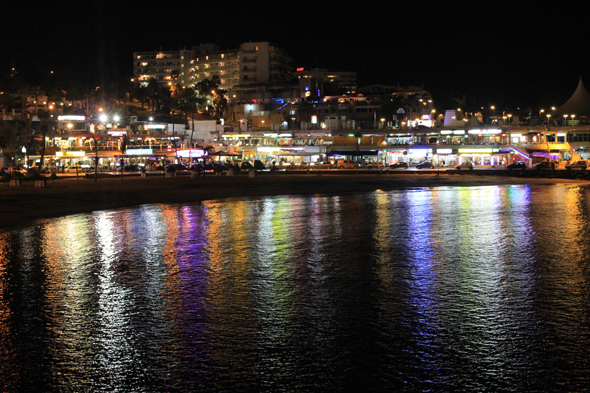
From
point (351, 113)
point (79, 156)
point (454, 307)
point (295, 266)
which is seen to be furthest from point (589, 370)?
point (351, 113)

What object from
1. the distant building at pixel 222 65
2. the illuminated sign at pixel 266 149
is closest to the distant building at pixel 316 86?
the distant building at pixel 222 65

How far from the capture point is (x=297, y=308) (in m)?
9.14

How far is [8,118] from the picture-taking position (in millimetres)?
80125

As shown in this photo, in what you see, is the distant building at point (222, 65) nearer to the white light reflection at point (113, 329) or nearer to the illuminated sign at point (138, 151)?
the illuminated sign at point (138, 151)


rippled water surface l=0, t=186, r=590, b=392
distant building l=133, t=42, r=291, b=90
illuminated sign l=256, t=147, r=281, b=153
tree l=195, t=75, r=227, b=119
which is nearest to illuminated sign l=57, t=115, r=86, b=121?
tree l=195, t=75, r=227, b=119

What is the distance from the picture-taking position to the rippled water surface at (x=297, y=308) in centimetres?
641

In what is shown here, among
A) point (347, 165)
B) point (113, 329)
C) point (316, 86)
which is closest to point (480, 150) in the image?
point (347, 165)

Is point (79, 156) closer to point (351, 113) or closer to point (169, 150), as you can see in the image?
point (169, 150)

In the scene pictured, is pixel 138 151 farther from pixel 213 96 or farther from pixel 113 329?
pixel 113 329

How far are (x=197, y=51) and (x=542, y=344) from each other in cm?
16621

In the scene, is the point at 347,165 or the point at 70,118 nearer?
the point at 347,165

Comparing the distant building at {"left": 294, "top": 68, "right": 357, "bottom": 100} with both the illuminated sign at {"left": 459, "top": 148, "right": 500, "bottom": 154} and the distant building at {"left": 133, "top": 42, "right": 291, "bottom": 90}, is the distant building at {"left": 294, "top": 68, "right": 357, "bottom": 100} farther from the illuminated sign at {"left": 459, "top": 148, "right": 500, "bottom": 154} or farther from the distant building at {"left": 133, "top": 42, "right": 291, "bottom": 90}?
the illuminated sign at {"left": 459, "top": 148, "right": 500, "bottom": 154}

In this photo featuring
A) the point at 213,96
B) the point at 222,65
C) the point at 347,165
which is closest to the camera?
the point at 347,165

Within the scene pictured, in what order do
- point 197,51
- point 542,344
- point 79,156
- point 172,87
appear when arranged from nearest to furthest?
1. point 542,344
2. point 79,156
3. point 172,87
4. point 197,51
